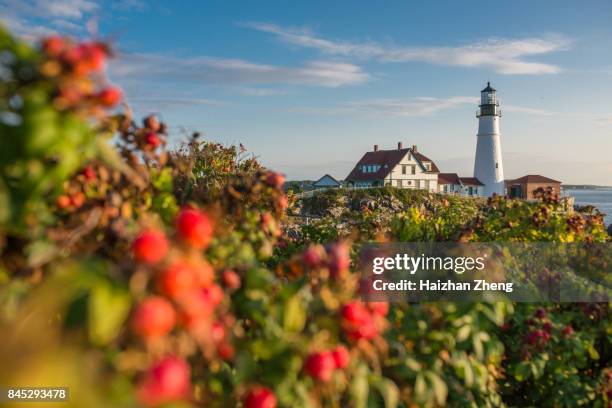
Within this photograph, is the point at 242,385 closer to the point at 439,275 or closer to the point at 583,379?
the point at 439,275

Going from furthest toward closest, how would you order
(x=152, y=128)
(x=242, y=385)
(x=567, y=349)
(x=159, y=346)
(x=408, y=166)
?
(x=408, y=166), (x=567, y=349), (x=152, y=128), (x=242, y=385), (x=159, y=346)

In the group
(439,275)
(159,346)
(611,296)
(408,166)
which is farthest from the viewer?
(408,166)

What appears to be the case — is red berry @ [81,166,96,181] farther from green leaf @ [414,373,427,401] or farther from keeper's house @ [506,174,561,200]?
keeper's house @ [506,174,561,200]

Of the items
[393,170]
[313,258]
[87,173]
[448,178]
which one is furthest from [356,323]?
[448,178]

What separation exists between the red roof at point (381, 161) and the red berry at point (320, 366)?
2185 inches

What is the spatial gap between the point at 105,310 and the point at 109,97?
0.73 metres

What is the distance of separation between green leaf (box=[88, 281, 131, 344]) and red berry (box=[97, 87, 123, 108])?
2.04ft

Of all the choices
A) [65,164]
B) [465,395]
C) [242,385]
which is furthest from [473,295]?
[65,164]

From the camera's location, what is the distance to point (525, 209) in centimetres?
607

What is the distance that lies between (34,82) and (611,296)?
4.98 meters

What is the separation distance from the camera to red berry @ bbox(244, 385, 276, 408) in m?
1.82

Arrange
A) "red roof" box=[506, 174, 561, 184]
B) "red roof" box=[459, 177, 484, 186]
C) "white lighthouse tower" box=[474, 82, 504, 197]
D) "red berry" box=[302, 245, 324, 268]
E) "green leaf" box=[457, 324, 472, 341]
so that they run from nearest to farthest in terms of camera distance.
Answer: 1. "red berry" box=[302, 245, 324, 268]
2. "green leaf" box=[457, 324, 472, 341]
3. "white lighthouse tower" box=[474, 82, 504, 197]
4. "red roof" box=[459, 177, 484, 186]
5. "red roof" box=[506, 174, 561, 184]

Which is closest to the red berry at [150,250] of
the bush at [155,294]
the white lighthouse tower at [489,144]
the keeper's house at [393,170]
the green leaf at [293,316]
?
the bush at [155,294]

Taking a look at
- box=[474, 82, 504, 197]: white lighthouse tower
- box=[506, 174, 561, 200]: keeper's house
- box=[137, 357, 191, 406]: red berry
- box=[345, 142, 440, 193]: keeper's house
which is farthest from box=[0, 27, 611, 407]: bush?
box=[506, 174, 561, 200]: keeper's house
